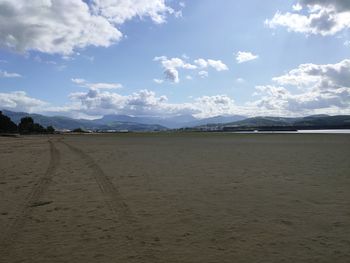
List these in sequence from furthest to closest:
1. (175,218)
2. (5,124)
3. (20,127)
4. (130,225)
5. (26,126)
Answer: (20,127)
(26,126)
(5,124)
(175,218)
(130,225)

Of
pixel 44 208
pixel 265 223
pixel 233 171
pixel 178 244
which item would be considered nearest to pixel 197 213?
pixel 265 223

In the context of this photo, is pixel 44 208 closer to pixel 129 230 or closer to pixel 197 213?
pixel 129 230

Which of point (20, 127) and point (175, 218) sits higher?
point (20, 127)

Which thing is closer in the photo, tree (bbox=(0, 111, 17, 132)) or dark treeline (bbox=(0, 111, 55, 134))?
tree (bbox=(0, 111, 17, 132))

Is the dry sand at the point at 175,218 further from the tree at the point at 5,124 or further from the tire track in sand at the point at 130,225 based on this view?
the tree at the point at 5,124

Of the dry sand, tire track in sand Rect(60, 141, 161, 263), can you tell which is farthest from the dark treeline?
tire track in sand Rect(60, 141, 161, 263)

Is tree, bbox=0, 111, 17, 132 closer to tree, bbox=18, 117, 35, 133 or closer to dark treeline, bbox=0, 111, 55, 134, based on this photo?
dark treeline, bbox=0, 111, 55, 134

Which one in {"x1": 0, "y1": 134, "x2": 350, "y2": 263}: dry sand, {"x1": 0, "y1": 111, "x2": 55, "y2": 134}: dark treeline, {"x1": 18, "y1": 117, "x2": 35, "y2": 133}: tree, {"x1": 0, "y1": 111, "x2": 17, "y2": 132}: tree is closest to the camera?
{"x1": 0, "y1": 134, "x2": 350, "y2": 263}: dry sand

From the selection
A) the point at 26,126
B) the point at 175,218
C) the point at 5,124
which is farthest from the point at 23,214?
the point at 26,126

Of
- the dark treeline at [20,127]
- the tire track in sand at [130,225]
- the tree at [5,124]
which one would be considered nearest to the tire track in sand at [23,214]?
the tire track in sand at [130,225]

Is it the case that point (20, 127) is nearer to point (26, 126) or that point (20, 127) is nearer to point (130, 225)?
point (26, 126)

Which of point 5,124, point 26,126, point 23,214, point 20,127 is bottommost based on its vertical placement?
point 23,214

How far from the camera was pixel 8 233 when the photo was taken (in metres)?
7.81

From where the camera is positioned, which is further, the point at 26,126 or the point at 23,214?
the point at 26,126
